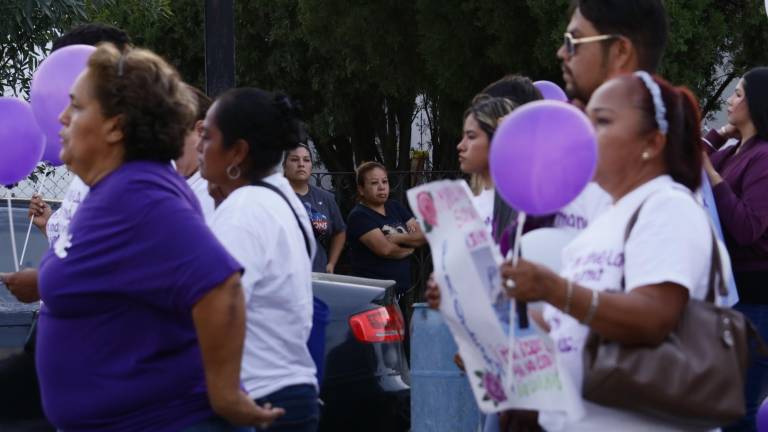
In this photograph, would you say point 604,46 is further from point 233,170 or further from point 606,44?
point 233,170

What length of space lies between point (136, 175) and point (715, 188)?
275 centimetres

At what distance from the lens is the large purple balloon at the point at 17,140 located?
505 centimetres

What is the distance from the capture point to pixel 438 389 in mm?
6391

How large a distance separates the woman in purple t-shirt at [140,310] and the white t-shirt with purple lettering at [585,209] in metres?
1.06

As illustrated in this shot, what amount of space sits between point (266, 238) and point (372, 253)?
581 cm

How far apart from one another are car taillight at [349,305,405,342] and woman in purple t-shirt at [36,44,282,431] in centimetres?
299

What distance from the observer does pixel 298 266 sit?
13.6 feet

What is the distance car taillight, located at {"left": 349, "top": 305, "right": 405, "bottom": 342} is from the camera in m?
6.42

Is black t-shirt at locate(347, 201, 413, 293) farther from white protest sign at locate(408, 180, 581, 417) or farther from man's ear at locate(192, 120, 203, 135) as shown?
white protest sign at locate(408, 180, 581, 417)

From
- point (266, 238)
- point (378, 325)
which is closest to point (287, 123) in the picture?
point (266, 238)

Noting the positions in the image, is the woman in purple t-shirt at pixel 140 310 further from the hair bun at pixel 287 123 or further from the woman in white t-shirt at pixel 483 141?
the woman in white t-shirt at pixel 483 141

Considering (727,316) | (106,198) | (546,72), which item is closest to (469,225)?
(727,316)

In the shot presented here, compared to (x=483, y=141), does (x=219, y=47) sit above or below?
below

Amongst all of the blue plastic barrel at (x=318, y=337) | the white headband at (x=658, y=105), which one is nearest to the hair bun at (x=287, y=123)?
the blue plastic barrel at (x=318, y=337)
